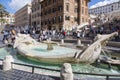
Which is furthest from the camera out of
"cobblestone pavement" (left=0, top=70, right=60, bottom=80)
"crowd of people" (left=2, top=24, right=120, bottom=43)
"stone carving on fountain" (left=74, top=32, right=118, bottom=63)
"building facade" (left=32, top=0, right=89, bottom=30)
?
"building facade" (left=32, top=0, right=89, bottom=30)

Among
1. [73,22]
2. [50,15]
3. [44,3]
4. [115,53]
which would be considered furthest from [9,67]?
[44,3]

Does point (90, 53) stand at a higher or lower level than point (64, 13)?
lower

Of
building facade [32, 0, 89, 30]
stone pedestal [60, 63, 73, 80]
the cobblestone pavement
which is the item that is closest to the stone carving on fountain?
the cobblestone pavement

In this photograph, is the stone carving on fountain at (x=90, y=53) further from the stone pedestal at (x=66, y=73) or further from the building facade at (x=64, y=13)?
the building facade at (x=64, y=13)

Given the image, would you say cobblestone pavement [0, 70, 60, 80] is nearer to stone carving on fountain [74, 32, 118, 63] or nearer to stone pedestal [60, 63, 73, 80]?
stone pedestal [60, 63, 73, 80]

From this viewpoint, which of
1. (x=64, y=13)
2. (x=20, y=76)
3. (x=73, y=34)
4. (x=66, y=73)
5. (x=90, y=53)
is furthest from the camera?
(x=64, y=13)

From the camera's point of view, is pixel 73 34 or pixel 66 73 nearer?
pixel 66 73

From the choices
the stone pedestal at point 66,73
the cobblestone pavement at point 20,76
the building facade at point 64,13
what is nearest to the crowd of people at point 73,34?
the cobblestone pavement at point 20,76

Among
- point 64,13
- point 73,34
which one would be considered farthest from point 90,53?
point 64,13

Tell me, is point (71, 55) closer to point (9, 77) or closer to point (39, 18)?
point (9, 77)

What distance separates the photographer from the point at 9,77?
25.7 feet

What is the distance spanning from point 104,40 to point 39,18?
5414 cm

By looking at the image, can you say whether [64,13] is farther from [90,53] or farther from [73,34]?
[90,53]

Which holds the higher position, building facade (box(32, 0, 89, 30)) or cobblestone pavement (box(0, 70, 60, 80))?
building facade (box(32, 0, 89, 30))
